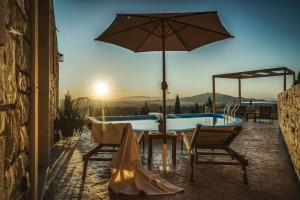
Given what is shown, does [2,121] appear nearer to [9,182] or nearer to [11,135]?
[11,135]

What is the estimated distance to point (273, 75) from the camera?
1345cm

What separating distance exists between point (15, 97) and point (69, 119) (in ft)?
17.8

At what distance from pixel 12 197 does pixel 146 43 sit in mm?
3899

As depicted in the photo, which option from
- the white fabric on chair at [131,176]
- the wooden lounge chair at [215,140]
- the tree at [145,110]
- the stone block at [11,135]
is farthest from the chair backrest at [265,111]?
the stone block at [11,135]

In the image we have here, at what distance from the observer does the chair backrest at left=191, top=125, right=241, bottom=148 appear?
3510mm

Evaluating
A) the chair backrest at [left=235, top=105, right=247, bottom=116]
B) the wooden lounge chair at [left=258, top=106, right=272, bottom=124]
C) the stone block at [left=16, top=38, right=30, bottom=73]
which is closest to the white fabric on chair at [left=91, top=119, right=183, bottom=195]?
the stone block at [left=16, top=38, right=30, bottom=73]

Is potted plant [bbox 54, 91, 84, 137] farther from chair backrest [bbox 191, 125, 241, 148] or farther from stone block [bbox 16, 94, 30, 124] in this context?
stone block [bbox 16, 94, 30, 124]

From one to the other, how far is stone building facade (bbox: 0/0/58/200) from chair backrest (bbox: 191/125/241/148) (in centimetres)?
220

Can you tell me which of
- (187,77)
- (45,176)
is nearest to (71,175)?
(45,176)

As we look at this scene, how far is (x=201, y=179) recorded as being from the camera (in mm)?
3545

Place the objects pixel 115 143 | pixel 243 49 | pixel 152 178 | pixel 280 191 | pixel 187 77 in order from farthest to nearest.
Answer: pixel 187 77 → pixel 243 49 → pixel 115 143 → pixel 152 178 → pixel 280 191

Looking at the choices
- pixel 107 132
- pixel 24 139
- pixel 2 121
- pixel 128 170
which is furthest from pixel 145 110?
pixel 2 121

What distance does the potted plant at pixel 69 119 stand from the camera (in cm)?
677

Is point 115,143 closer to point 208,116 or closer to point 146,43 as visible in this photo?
point 146,43
